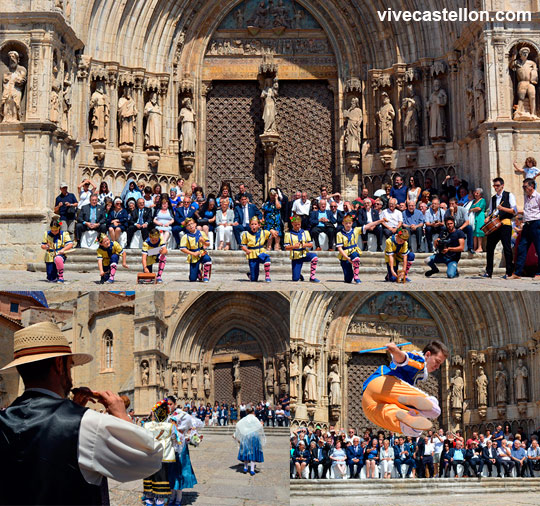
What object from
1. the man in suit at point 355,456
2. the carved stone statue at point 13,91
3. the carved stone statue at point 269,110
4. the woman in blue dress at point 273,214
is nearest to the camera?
the man in suit at point 355,456

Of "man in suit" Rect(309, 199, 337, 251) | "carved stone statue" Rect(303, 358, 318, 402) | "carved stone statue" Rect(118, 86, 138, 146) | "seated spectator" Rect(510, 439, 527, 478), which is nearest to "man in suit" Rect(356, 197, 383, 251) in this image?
"man in suit" Rect(309, 199, 337, 251)

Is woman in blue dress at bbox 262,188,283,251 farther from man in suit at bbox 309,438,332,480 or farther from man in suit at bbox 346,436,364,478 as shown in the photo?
man in suit at bbox 309,438,332,480

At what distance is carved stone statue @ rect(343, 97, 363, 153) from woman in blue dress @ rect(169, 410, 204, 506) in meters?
11.9

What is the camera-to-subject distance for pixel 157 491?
27.7 ft

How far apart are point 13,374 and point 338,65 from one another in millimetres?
16931

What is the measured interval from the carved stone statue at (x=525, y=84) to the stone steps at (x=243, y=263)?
148 inches

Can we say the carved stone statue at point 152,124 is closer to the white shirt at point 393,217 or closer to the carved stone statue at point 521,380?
the white shirt at point 393,217

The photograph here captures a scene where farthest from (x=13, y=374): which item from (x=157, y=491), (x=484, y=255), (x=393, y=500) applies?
(x=484, y=255)

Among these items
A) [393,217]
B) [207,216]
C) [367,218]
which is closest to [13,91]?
[207,216]

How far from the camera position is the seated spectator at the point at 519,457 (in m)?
13.3

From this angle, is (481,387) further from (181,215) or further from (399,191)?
(181,215)

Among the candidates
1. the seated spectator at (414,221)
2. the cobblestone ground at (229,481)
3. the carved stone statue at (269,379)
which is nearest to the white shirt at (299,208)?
the seated spectator at (414,221)

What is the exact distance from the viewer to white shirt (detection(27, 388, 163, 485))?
3355 millimetres
